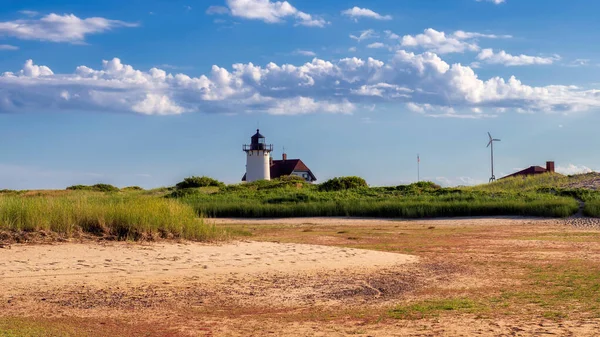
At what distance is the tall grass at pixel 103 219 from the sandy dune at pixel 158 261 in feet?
2.50

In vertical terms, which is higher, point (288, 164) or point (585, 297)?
point (288, 164)

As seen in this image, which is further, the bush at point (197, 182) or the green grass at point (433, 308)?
the bush at point (197, 182)

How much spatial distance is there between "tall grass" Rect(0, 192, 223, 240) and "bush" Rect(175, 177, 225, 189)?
36.5 m

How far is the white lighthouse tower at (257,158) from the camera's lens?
69.6 meters

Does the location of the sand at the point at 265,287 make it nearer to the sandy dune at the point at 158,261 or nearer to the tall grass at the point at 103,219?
the sandy dune at the point at 158,261

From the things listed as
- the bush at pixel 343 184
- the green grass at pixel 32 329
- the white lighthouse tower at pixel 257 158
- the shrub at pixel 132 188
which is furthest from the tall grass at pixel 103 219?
the white lighthouse tower at pixel 257 158

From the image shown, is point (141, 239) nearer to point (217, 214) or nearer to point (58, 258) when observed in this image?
point (58, 258)

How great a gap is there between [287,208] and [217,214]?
3137 mm

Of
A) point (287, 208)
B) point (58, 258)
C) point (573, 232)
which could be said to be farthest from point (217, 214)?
point (58, 258)

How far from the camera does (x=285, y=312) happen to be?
A: 10.2 m

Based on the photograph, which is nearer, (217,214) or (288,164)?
(217,214)

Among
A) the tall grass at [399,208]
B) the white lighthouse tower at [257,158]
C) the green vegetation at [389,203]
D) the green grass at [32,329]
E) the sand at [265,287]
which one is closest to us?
the green grass at [32,329]

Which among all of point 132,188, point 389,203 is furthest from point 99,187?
point 389,203

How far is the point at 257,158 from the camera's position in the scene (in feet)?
229
